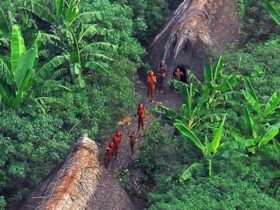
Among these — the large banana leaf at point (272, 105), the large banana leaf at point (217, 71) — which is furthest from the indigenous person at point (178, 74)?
the large banana leaf at point (272, 105)

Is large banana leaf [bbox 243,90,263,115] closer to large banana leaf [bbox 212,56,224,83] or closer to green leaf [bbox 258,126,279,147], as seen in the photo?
green leaf [bbox 258,126,279,147]

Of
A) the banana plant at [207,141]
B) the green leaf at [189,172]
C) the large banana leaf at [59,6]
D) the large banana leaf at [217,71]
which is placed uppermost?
the large banana leaf at [59,6]

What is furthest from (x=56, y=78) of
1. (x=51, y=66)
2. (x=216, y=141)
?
(x=216, y=141)

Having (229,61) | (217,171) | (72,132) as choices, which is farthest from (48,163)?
(229,61)

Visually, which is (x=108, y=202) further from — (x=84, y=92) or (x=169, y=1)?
(x=169, y=1)

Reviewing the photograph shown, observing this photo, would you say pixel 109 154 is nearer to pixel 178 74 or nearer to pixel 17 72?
pixel 17 72

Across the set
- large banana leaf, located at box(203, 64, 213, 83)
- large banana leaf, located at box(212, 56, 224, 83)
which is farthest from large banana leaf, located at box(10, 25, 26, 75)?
large banana leaf, located at box(212, 56, 224, 83)

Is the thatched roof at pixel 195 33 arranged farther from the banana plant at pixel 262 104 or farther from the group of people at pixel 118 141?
the banana plant at pixel 262 104
